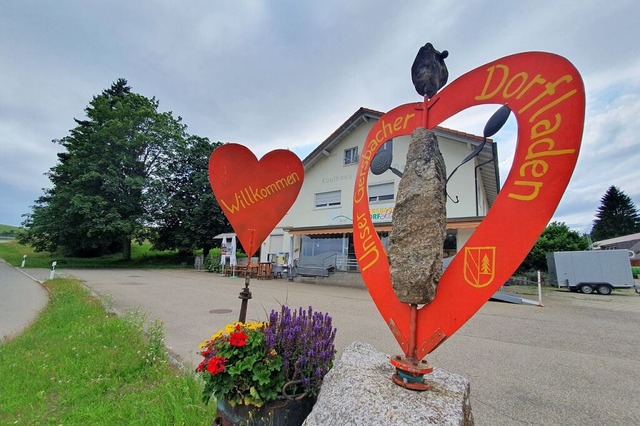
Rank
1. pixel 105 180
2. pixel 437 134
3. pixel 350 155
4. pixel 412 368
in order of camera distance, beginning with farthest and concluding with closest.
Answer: pixel 105 180 → pixel 350 155 → pixel 437 134 → pixel 412 368

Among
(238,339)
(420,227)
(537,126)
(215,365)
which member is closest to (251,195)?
(238,339)

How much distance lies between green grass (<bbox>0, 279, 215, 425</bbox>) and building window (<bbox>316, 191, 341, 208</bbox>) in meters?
13.6

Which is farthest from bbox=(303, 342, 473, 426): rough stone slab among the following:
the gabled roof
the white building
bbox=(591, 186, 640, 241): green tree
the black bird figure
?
bbox=(591, 186, 640, 241): green tree

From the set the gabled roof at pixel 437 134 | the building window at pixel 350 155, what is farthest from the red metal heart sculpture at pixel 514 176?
the building window at pixel 350 155

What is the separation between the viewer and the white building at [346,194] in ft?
45.0

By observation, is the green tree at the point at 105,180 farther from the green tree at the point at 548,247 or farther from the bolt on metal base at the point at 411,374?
the green tree at the point at 548,247

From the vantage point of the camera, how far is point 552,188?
157 centimetres

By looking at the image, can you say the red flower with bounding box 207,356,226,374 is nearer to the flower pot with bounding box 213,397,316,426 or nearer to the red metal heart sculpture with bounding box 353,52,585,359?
the flower pot with bounding box 213,397,316,426

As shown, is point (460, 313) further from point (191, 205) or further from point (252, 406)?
point (191, 205)

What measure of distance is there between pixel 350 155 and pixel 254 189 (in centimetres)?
Result: 1518

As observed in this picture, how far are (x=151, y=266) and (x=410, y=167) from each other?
1045 inches

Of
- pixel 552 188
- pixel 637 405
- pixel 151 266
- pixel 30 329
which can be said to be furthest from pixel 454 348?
pixel 151 266

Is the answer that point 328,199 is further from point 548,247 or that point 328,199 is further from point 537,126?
point 537,126

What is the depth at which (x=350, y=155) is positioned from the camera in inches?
704
